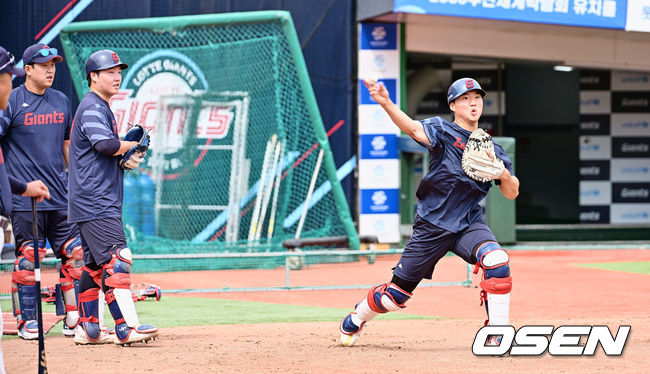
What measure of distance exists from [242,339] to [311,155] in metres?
8.40

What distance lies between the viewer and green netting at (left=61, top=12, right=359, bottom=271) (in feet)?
46.0

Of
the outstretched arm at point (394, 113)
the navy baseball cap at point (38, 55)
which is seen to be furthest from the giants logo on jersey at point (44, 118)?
the outstretched arm at point (394, 113)

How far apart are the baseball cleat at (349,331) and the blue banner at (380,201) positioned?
978cm

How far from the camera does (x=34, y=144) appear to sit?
293 inches

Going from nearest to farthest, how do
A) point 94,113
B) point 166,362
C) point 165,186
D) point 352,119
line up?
point 166,362, point 94,113, point 165,186, point 352,119

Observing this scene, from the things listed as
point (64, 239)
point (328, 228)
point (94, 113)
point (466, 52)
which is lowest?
point (328, 228)

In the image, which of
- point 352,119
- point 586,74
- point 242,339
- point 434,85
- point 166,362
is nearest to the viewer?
point 166,362

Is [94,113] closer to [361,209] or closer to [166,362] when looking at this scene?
[166,362]

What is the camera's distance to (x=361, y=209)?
54.0 feet

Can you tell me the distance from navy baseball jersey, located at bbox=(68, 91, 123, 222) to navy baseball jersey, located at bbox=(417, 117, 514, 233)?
2.33 metres

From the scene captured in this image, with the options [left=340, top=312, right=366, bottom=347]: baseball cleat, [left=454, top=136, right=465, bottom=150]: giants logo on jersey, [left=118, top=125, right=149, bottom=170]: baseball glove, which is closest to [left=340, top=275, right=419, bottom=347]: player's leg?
[left=340, top=312, right=366, bottom=347]: baseball cleat

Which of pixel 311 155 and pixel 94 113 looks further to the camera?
pixel 311 155

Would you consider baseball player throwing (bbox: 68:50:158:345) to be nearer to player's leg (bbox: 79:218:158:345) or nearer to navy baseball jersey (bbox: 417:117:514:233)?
player's leg (bbox: 79:218:158:345)

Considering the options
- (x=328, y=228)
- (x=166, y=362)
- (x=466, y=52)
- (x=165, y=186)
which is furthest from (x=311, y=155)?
(x=166, y=362)
